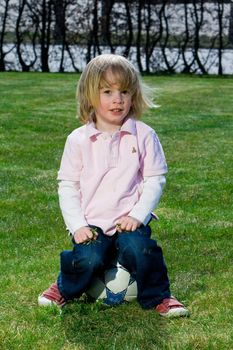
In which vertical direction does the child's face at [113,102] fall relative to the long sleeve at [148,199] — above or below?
above

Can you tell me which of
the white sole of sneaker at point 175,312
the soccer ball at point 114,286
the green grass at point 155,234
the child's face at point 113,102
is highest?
the child's face at point 113,102

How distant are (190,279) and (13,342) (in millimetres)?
1283

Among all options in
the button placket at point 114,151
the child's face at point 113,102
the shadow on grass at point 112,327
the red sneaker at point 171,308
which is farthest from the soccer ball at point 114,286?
the child's face at point 113,102

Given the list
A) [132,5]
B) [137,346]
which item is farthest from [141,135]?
[132,5]

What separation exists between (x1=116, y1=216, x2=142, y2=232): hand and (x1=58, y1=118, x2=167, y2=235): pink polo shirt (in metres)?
0.07

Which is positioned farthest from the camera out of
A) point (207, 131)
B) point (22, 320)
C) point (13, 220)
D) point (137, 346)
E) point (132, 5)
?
point (132, 5)

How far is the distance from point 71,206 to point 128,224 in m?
0.30

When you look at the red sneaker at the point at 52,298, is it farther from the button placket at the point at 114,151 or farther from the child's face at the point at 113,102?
the child's face at the point at 113,102

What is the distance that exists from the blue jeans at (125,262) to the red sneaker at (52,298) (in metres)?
0.10

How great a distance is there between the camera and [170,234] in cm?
595

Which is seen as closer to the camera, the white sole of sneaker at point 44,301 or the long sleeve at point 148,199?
the long sleeve at point 148,199

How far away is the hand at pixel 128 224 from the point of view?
4.01 meters

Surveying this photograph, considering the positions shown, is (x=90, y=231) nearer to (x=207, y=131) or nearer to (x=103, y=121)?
(x=103, y=121)

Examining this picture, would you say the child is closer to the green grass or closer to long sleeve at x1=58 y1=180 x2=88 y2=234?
long sleeve at x1=58 y1=180 x2=88 y2=234
